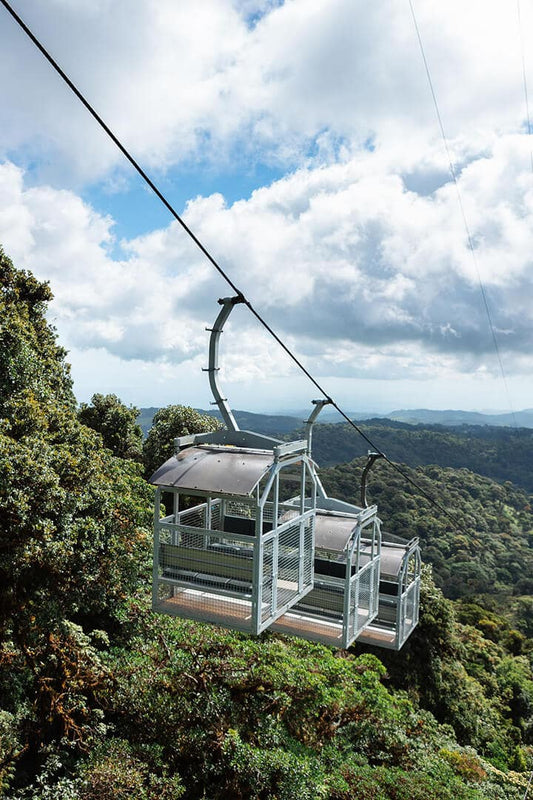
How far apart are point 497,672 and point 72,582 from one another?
2120cm

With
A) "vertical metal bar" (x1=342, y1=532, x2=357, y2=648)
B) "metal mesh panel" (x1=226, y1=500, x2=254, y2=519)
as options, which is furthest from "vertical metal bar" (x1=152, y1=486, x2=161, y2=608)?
"vertical metal bar" (x1=342, y1=532, x2=357, y2=648)

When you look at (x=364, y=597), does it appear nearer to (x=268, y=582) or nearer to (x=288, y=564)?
(x=288, y=564)

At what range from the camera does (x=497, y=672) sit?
73.2 feet

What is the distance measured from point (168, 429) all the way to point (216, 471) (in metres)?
13.3

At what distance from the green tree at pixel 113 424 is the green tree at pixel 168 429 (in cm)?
60

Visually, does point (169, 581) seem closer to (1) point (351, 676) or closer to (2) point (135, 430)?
(1) point (351, 676)

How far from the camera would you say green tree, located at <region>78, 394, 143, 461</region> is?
758 inches

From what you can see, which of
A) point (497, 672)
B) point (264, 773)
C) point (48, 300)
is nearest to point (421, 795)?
point (264, 773)

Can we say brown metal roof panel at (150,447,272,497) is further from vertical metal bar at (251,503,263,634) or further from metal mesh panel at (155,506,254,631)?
metal mesh panel at (155,506,254,631)

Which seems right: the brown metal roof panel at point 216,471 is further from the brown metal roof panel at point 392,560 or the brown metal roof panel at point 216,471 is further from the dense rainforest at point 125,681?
the brown metal roof panel at point 392,560

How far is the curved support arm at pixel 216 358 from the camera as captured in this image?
257 inches

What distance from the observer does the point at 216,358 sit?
6.71 m

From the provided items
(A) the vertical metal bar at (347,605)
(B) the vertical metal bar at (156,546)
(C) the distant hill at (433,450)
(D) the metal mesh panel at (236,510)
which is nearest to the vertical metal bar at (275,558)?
(D) the metal mesh panel at (236,510)

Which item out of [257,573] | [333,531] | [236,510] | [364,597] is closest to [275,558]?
[257,573]
